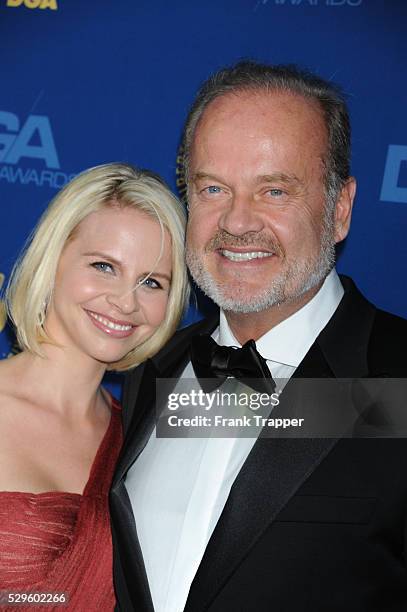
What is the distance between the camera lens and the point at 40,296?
266 centimetres

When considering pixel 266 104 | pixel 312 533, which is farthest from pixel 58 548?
pixel 266 104

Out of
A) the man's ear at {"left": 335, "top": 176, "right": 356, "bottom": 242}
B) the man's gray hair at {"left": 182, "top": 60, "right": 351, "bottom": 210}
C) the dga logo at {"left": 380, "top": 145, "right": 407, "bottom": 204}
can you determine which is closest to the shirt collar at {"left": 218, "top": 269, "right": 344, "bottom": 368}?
the man's ear at {"left": 335, "top": 176, "right": 356, "bottom": 242}

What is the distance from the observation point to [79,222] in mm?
2619

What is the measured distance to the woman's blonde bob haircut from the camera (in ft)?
8.57

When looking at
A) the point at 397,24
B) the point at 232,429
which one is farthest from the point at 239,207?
the point at 397,24

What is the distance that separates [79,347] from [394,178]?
4.49ft

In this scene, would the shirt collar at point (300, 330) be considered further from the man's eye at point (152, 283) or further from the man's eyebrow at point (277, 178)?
the man's eye at point (152, 283)

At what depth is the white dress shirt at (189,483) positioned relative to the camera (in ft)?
6.52

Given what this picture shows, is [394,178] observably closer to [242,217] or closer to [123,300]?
[242,217]

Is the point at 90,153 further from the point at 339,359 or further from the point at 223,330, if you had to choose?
the point at 339,359

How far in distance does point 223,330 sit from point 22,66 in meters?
1.57

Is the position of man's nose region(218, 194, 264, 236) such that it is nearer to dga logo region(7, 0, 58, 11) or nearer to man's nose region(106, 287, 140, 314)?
man's nose region(106, 287, 140, 314)

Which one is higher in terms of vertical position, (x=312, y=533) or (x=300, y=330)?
(x=300, y=330)
